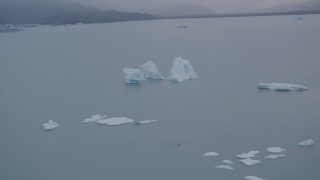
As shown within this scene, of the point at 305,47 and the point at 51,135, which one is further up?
the point at 305,47

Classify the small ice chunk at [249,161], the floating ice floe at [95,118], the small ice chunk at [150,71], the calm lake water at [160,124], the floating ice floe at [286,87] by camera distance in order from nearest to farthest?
the small ice chunk at [249,161] < the calm lake water at [160,124] < the floating ice floe at [95,118] < the floating ice floe at [286,87] < the small ice chunk at [150,71]

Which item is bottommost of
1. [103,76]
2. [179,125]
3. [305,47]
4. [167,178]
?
[167,178]

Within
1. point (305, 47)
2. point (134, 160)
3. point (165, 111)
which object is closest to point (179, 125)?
point (165, 111)

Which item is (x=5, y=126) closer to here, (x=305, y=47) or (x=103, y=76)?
(x=103, y=76)

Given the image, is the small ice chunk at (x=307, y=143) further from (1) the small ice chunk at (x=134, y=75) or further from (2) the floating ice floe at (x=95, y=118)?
(1) the small ice chunk at (x=134, y=75)

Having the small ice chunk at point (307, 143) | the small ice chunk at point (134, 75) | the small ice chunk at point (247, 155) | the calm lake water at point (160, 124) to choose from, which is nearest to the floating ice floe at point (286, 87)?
the calm lake water at point (160, 124)

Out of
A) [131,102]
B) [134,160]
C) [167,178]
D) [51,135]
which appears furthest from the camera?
[131,102]

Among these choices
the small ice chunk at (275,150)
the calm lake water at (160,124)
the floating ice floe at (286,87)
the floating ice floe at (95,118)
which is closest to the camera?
the calm lake water at (160,124)

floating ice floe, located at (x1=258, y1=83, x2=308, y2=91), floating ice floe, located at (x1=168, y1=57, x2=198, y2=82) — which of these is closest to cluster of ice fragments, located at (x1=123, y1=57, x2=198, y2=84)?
floating ice floe, located at (x1=168, y1=57, x2=198, y2=82)
